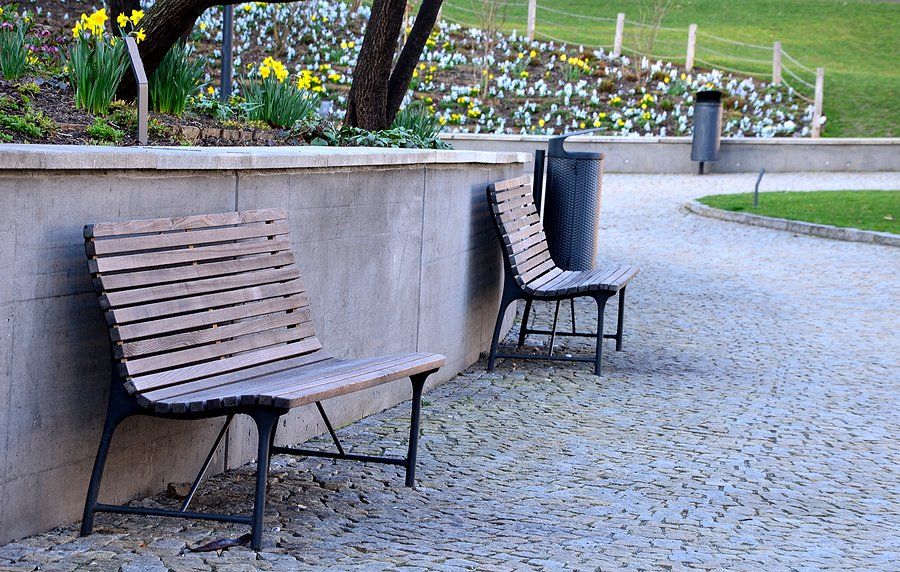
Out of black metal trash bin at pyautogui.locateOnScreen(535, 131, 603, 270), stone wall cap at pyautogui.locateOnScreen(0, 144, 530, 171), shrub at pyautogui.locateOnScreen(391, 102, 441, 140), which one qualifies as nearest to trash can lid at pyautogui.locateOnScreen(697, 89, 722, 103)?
shrub at pyautogui.locateOnScreen(391, 102, 441, 140)

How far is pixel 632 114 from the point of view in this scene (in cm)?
2606

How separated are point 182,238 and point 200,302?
8.8 inches

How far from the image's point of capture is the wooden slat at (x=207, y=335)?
395 centimetres

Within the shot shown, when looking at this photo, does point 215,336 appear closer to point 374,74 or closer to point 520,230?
point 520,230

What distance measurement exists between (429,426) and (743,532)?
186cm

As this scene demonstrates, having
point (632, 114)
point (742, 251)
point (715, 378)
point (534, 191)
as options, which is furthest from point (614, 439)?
point (632, 114)

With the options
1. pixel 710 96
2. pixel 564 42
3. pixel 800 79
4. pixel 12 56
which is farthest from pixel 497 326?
pixel 564 42

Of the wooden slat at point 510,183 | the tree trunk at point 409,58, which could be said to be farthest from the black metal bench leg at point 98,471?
the tree trunk at point 409,58

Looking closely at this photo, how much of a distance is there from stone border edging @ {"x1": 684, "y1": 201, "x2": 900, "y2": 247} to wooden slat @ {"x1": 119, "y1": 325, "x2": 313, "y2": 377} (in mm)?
11409

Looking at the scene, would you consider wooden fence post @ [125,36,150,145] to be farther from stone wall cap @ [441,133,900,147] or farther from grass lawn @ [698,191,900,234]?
stone wall cap @ [441,133,900,147]

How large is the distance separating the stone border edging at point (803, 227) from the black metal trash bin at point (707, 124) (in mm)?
5157

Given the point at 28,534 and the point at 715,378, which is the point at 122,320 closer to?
the point at 28,534

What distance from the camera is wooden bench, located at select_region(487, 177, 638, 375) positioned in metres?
7.23

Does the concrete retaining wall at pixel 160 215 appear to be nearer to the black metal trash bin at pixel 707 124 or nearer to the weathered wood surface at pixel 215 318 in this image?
the weathered wood surface at pixel 215 318
